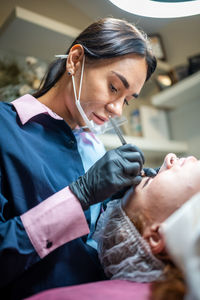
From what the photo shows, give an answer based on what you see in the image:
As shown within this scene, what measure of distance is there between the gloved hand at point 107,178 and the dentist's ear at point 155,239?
0.14 metres

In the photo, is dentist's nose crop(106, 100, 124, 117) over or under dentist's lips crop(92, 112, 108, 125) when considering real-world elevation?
over


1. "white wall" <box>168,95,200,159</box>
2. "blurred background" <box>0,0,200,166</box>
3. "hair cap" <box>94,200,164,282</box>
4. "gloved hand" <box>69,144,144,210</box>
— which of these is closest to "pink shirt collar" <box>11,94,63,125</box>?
"gloved hand" <box>69,144,144,210</box>

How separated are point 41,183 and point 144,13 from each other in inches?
25.4

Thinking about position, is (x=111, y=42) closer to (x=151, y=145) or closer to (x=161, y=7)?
(x=161, y=7)

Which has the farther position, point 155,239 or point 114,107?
point 114,107

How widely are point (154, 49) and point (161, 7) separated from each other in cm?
139

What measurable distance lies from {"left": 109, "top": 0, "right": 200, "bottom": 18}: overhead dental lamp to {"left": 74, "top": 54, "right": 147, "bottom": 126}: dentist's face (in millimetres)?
160

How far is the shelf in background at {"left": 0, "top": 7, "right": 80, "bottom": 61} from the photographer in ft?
4.98

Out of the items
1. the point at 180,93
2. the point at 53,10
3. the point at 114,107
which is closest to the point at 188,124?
the point at 180,93

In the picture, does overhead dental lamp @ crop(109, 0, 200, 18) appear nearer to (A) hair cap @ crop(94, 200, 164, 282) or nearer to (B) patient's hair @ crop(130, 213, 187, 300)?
(A) hair cap @ crop(94, 200, 164, 282)

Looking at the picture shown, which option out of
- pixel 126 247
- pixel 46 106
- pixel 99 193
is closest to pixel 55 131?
pixel 46 106

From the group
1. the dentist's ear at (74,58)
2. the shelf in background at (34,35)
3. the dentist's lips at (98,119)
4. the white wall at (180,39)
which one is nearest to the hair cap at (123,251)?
the dentist's lips at (98,119)

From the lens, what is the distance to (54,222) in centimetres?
72

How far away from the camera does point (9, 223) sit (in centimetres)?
73
